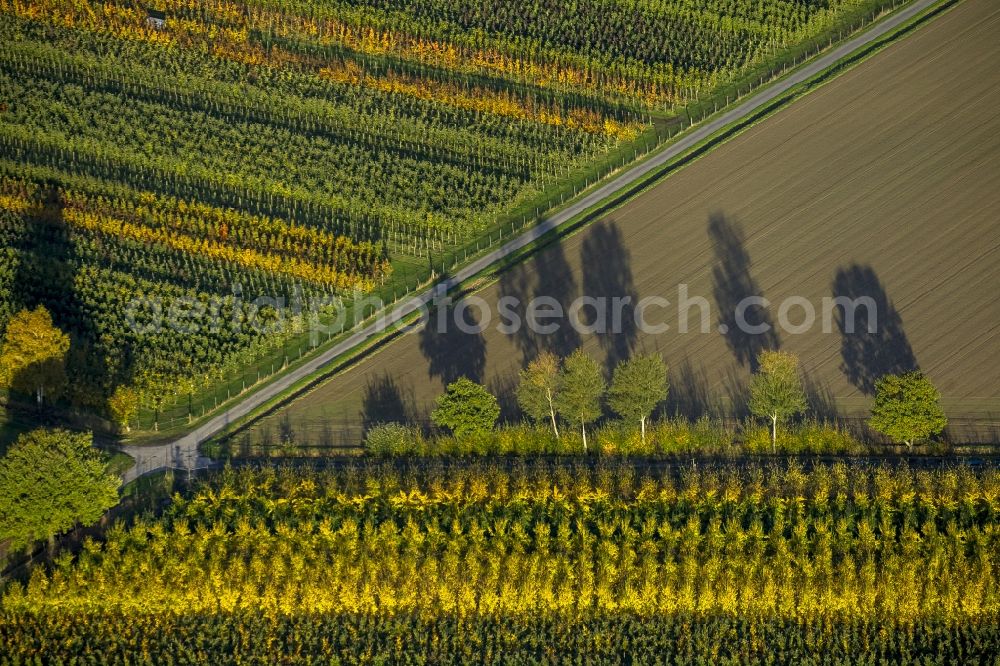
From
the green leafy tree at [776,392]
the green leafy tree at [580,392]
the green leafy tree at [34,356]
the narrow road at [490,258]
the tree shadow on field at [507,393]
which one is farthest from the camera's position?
the green leafy tree at [34,356]

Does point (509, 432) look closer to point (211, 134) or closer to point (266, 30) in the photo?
point (211, 134)

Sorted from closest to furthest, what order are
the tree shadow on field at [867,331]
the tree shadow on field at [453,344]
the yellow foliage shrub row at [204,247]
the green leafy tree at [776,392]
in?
the green leafy tree at [776,392]
the tree shadow on field at [867,331]
the tree shadow on field at [453,344]
the yellow foliage shrub row at [204,247]

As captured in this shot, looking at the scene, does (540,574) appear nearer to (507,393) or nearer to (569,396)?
(569,396)

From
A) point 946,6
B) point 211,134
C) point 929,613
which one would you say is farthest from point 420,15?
point 929,613

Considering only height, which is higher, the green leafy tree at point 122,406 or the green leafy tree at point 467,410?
the green leafy tree at point 122,406

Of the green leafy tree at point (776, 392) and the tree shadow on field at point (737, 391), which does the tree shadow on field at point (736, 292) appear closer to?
the tree shadow on field at point (737, 391)

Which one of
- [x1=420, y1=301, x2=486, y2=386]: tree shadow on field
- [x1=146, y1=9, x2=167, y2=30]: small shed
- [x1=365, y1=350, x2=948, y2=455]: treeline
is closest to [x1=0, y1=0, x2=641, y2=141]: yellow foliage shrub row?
[x1=146, y1=9, x2=167, y2=30]: small shed

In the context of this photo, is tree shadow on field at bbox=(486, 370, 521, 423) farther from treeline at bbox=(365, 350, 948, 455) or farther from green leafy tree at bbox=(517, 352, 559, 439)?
green leafy tree at bbox=(517, 352, 559, 439)

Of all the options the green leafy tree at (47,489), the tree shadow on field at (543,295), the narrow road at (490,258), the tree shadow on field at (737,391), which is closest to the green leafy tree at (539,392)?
the tree shadow on field at (543,295)
